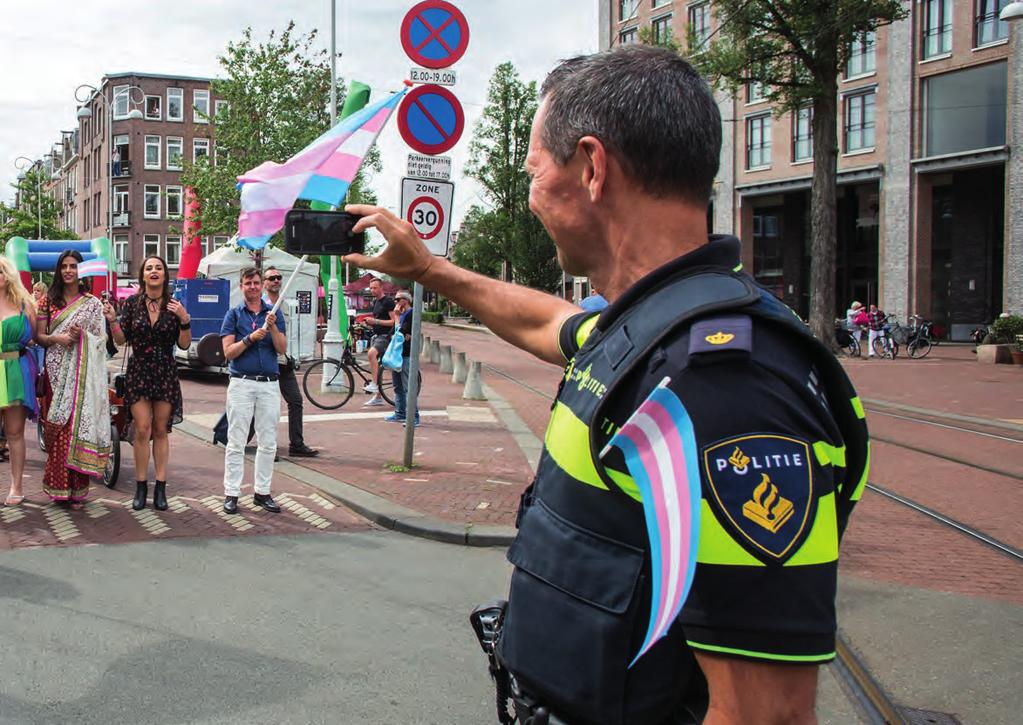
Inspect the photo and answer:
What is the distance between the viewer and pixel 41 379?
6945 millimetres

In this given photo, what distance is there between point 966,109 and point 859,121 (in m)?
4.39

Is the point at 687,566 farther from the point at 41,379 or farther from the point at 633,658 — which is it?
the point at 41,379

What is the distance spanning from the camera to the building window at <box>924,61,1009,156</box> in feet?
98.9

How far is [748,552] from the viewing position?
0.98 m

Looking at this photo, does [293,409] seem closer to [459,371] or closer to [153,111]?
[459,371]

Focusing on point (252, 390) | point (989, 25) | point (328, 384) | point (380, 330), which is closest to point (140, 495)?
point (252, 390)

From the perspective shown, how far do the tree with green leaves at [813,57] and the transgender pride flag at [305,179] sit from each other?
59.1 ft

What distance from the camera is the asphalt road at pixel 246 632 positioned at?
339 centimetres

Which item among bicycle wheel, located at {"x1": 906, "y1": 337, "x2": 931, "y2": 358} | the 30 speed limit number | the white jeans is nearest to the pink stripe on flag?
the 30 speed limit number

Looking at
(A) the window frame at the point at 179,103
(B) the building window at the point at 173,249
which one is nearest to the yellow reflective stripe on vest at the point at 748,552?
(A) the window frame at the point at 179,103

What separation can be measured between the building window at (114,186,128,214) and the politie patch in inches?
2552

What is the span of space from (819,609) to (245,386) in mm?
6262

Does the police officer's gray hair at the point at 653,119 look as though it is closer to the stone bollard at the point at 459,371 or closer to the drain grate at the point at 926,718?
the drain grate at the point at 926,718


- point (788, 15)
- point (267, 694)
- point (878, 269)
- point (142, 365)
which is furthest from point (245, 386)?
point (878, 269)
